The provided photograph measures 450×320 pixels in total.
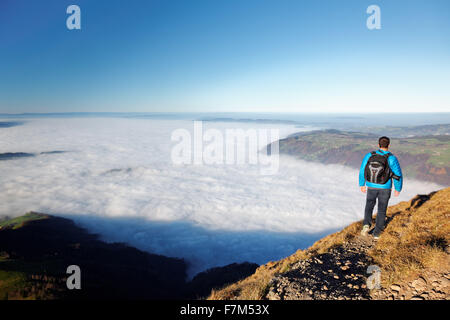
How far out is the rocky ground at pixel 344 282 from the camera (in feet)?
12.8

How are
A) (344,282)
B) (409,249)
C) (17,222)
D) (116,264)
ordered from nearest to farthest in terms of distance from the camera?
(344,282) < (409,249) < (116,264) < (17,222)

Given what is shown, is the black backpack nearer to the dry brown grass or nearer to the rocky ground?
the dry brown grass

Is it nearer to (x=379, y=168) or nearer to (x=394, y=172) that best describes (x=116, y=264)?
(x=379, y=168)

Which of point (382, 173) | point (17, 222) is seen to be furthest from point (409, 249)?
point (17, 222)

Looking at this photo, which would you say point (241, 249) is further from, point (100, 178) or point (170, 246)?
point (100, 178)

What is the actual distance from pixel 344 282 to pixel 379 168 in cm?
339

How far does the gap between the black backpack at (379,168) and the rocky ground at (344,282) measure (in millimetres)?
2412

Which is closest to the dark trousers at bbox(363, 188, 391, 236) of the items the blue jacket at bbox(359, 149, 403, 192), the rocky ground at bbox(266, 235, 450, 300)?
the blue jacket at bbox(359, 149, 403, 192)

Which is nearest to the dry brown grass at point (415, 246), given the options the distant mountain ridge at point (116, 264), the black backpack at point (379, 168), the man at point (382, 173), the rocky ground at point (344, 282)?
the rocky ground at point (344, 282)

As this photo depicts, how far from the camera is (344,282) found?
16.3 feet

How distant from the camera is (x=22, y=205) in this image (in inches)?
4936

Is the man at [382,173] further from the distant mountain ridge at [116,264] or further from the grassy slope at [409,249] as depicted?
the distant mountain ridge at [116,264]
